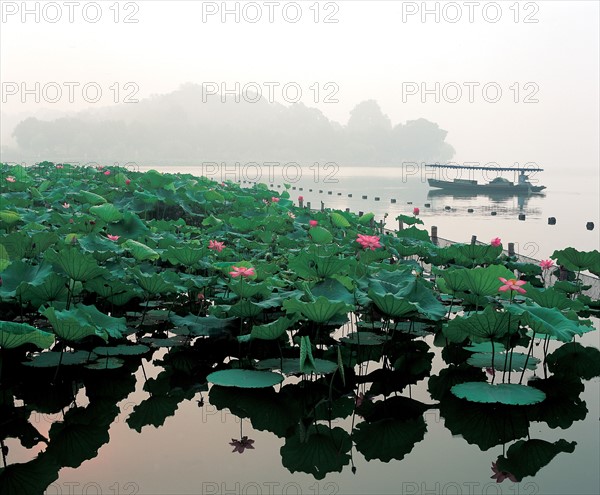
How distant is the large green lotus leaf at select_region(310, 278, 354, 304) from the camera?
19.1 feet

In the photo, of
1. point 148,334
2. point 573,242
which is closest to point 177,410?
point 148,334

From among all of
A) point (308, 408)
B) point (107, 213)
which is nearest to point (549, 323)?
point (308, 408)

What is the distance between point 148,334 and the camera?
7164mm

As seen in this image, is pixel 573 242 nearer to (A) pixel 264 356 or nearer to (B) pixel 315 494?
(A) pixel 264 356

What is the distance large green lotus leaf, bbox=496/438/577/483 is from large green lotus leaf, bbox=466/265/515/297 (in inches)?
53.8

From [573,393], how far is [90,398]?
12.6 feet

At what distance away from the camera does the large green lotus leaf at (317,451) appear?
4156 millimetres

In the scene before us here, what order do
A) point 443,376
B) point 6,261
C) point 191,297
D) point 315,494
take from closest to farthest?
1. point 315,494
2. point 6,261
3. point 443,376
4. point 191,297

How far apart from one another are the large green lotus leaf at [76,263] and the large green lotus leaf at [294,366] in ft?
5.12

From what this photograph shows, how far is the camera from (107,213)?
29.0 ft

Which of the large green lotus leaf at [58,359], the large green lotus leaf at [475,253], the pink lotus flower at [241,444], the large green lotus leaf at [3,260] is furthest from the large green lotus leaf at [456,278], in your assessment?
the large green lotus leaf at [3,260]

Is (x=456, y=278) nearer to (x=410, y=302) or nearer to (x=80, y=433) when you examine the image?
(x=410, y=302)

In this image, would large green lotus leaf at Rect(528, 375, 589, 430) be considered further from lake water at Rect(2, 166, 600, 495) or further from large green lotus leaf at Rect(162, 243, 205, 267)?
large green lotus leaf at Rect(162, 243, 205, 267)

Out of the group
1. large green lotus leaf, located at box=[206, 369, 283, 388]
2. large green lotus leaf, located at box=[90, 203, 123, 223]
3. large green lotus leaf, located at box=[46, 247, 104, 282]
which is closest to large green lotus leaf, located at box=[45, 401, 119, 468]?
large green lotus leaf, located at box=[206, 369, 283, 388]
